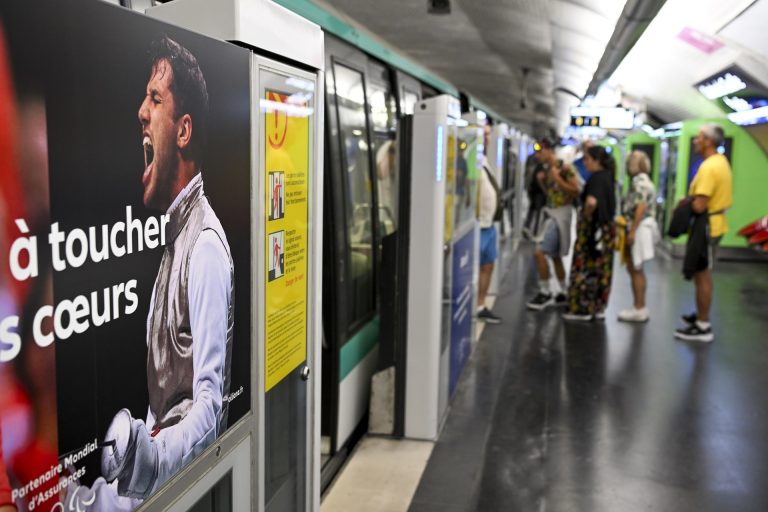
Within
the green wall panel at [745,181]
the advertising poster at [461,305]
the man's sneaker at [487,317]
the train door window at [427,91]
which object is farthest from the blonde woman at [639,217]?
the green wall panel at [745,181]

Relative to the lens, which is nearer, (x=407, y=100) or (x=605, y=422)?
(x=605, y=422)

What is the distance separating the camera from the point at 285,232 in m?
2.12

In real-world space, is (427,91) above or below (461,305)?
above

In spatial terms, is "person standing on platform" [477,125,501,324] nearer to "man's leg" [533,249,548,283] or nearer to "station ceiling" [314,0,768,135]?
"man's leg" [533,249,548,283]

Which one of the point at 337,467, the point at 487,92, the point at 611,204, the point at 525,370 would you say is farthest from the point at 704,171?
the point at 487,92

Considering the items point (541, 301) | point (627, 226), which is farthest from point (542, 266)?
point (627, 226)

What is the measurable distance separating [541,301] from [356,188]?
176 inches

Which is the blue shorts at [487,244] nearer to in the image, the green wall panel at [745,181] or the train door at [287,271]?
the train door at [287,271]

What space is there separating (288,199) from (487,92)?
12.2 m

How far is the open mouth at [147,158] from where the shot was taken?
55.1 inches

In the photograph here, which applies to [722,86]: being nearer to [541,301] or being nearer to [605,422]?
[541,301]

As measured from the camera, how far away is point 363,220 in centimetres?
450

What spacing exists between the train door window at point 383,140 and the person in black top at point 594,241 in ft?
8.42

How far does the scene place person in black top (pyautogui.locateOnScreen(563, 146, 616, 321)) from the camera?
716 cm
